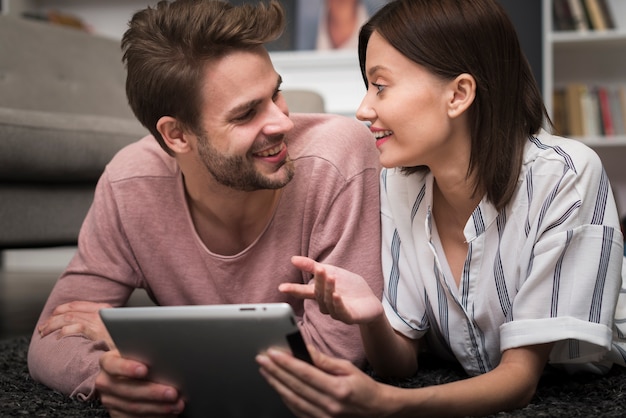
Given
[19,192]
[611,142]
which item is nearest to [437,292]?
[19,192]

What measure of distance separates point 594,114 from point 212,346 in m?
2.99

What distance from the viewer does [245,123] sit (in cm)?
136

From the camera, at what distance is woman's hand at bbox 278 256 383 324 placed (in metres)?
1.00

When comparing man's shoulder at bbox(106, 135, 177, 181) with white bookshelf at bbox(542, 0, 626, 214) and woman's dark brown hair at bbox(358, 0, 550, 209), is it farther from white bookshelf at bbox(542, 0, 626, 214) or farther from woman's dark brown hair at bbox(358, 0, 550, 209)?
white bookshelf at bbox(542, 0, 626, 214)

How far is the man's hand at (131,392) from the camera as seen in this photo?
105 cm

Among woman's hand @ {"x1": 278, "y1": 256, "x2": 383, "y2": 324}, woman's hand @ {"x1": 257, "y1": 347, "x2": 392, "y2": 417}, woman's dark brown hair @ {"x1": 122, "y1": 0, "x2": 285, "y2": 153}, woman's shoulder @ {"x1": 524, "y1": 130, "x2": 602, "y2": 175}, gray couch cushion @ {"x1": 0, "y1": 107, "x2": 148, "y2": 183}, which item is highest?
woman's dark brown hair @ {"x1": 122, "y1": 0, "x2": 285, "y2": 153}

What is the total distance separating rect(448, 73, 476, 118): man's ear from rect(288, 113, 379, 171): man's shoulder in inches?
10.8

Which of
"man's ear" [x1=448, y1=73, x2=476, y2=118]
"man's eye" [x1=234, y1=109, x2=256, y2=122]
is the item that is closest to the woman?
"man's ear" [x1=448, y1=73, x2=476, y2=118]

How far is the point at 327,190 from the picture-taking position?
1.40 m

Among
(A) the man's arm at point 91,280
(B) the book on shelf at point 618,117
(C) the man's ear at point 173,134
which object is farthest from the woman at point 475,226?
(B) the book on shelf at point 618,117

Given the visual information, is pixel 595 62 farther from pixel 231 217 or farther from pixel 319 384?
pixel 319 384

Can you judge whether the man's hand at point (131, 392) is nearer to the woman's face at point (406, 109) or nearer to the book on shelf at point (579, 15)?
the woman's face at point (406, 109)

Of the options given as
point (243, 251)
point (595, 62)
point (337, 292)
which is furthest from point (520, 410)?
point (595, 62)

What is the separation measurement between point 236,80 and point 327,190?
259mm
